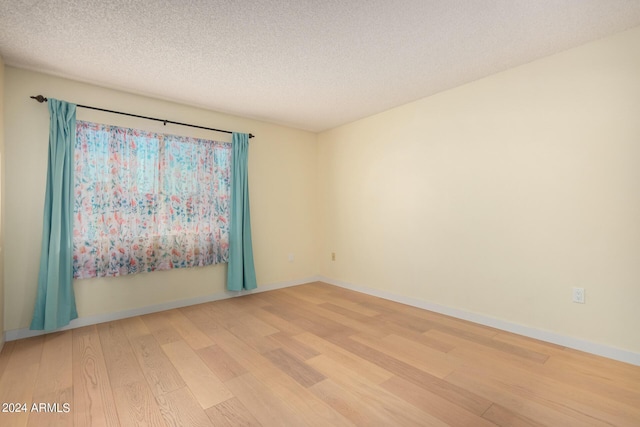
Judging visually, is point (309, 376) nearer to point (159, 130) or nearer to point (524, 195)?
point (524, 195)

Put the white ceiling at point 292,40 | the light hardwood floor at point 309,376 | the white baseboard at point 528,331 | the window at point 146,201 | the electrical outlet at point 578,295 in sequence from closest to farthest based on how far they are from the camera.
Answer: the light hardwood floor at point 309,376, the white ceiling at point 292,40, the white baseboard at point 528,331, the electrical outlet at point 578,295, the window at point 146,201

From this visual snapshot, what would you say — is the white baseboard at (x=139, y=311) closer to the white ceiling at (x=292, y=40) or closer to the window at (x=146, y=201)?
the window at (x=146, y=201)

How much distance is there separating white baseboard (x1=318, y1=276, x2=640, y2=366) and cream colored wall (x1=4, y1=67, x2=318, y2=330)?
1.56 metres

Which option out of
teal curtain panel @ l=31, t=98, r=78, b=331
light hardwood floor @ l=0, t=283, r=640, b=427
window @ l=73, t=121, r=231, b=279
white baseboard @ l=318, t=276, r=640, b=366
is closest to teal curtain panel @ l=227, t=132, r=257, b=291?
window @ l=73, t=121, r=231, b=279

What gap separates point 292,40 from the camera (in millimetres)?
2186

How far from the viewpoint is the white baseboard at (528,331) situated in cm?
213

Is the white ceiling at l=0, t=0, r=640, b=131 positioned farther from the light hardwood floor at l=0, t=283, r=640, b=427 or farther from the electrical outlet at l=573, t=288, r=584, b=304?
the light hardwood floor at l=0, t=283, r=640, b=427

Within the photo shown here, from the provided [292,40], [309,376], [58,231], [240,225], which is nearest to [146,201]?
[58,231]

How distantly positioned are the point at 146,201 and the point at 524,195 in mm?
3672

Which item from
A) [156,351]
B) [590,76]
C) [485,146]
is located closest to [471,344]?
[485,146]

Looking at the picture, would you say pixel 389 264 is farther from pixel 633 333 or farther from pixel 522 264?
pixel 633 333

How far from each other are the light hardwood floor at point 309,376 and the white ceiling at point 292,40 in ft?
7.64

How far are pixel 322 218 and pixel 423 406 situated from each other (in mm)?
3274

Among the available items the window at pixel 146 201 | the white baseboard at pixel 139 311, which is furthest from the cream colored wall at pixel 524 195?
the window at pixel 146 201
